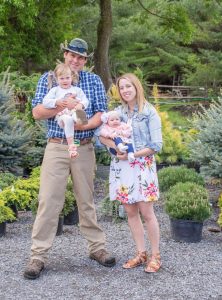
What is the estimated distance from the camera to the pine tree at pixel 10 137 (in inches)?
353

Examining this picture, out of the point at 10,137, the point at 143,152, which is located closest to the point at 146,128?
the point at 143,152

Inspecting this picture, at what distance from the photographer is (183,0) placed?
23.3 meters

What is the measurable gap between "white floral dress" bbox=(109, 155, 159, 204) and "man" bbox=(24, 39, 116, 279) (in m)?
0.30

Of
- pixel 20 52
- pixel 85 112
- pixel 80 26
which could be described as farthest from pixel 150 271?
pixel 80 26

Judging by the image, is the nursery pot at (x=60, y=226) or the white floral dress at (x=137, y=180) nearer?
the white floral dress at (x=137, y=180)

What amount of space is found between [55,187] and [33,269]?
0.72m

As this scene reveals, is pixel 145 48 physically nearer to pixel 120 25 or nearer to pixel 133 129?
pixel 120 25

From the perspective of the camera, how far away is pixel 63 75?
4.87m

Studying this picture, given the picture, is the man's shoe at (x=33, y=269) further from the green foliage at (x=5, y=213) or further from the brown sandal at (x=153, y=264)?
the green foliage at (x=5, y=213)

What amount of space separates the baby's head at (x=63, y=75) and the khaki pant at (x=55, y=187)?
55cm

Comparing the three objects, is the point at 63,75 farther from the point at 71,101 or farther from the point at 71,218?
the point at 71,218

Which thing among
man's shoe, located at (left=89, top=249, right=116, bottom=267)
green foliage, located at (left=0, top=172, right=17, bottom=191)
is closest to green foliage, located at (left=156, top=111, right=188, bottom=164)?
green foliage, located at (left=0, top=172, right=17, bottom=191)

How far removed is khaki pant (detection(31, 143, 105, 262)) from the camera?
202 inches

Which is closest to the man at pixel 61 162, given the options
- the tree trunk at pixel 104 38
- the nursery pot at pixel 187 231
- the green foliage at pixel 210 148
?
the nursery pot at pixel 187 231
